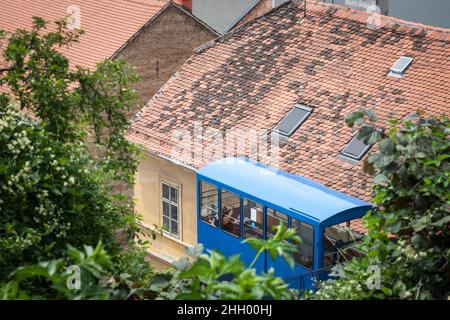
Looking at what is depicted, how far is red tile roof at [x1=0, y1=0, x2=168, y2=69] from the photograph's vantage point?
93.6ft

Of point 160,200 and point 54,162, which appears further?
point 160,200

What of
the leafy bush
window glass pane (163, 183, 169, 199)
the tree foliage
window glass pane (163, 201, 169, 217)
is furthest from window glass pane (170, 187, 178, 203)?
the tree foliage

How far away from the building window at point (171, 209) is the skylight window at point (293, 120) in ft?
10.7

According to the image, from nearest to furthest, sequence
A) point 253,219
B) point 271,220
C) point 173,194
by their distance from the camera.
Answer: point 271,220, point 253,219, point 173,194

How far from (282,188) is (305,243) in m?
1.44

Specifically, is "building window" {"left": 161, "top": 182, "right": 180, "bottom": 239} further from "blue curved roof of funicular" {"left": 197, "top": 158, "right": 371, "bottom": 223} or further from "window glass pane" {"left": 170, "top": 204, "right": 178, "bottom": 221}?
"blue curved roof of funicular" {"left": 197, "top": 158, "right": 371, "bottom": 223}

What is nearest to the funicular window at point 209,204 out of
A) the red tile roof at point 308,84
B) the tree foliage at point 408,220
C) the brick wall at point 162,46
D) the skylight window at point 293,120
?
the red tile roof at point 308,84

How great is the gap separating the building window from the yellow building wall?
4.6 inches

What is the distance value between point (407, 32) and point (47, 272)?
54.9 ft

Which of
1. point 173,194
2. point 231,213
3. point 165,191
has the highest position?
point 165,191

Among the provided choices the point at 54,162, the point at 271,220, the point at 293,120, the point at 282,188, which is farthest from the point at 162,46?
the point at 54,162

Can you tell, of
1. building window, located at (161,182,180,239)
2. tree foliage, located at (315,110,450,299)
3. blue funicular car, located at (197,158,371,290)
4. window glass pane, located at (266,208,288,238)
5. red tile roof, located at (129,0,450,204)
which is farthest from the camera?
building window, located at (161,182,180,239)

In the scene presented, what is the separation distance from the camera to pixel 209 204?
20.9 m

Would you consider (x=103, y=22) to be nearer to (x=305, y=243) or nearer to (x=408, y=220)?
(x=305, y=243)
